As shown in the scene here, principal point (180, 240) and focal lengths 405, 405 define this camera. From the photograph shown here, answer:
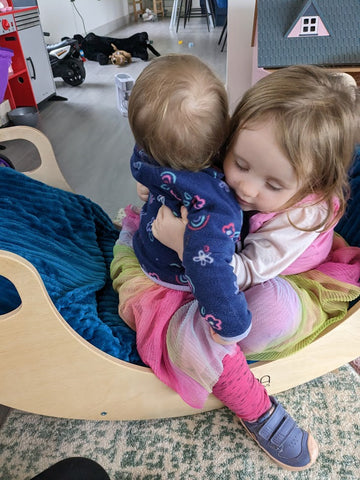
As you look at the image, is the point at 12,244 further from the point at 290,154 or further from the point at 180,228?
the point at 290,154

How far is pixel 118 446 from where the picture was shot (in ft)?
2.88

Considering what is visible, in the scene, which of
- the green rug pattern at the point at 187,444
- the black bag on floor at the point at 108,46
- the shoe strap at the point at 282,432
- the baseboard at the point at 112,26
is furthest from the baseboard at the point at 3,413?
the baseboard at the point at 112,26

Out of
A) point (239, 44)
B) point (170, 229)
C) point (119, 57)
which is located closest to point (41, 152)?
point (170, 229)

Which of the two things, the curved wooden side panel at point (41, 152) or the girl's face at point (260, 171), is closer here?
the girl's face at point (260, 171)

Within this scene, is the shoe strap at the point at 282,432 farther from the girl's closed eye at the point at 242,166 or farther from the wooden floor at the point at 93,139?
the wooden floor at the point at 93,139

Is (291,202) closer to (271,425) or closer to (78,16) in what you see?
(271,425)

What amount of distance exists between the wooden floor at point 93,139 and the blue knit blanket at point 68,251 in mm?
557

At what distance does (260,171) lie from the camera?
64 centimetres

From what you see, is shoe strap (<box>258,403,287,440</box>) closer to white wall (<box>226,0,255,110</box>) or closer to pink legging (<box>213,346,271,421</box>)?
pink legging (<box>213,346,271,421</box>)

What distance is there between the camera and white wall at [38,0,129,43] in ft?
12.6

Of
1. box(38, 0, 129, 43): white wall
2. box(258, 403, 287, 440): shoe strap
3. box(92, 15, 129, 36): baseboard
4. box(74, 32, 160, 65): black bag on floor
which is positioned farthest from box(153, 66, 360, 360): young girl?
box(92, 15, 129, 36): baseboard

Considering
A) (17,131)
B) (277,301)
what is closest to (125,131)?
(17,131)

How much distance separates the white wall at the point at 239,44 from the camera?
6.31 ft

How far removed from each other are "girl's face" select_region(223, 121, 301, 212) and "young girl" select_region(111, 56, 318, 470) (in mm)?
25
